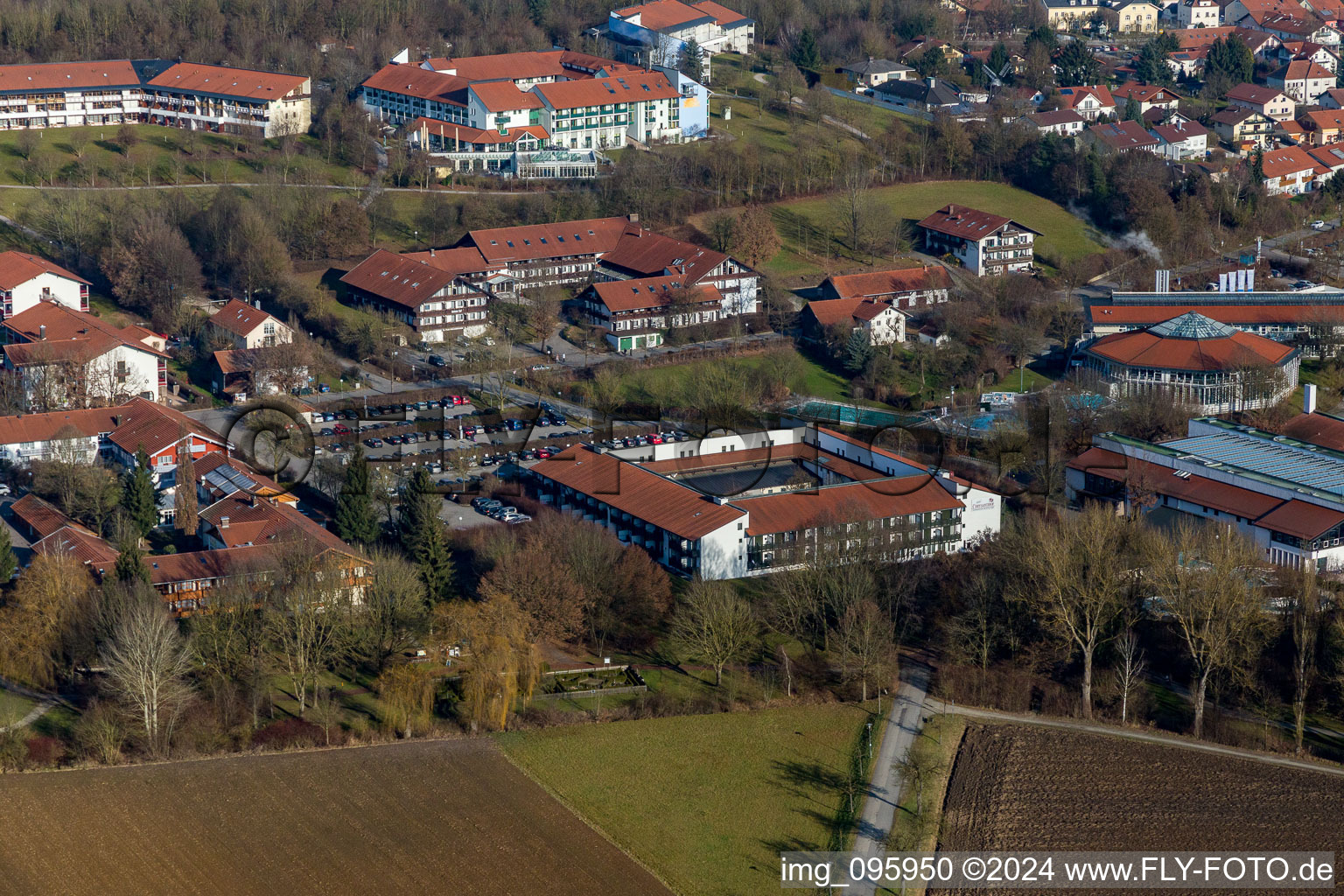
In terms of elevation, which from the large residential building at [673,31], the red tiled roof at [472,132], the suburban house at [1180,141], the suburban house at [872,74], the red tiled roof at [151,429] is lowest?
the red tiled roof at [151,429]

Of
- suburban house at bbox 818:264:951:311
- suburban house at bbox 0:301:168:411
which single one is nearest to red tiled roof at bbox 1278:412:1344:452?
suburban house at bbox 818:264:951:311

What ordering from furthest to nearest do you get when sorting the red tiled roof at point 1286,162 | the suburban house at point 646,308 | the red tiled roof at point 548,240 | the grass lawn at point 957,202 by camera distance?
the red tiled roof at point 1286,162, the grass lawn at point 957,202, the red tiled roof at point 548,240, the suburban house at point 646,308

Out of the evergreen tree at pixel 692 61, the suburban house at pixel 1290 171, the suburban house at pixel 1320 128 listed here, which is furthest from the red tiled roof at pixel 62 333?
the suburban house at pixel 1320 128

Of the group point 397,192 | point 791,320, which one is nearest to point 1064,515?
point 791,320

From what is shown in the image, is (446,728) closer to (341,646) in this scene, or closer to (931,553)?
(341,646)

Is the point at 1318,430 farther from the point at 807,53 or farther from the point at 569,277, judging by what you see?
the point at 807,53

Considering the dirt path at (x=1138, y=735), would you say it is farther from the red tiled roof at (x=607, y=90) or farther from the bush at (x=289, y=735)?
the red tiled roof at (x=607, y=90)
